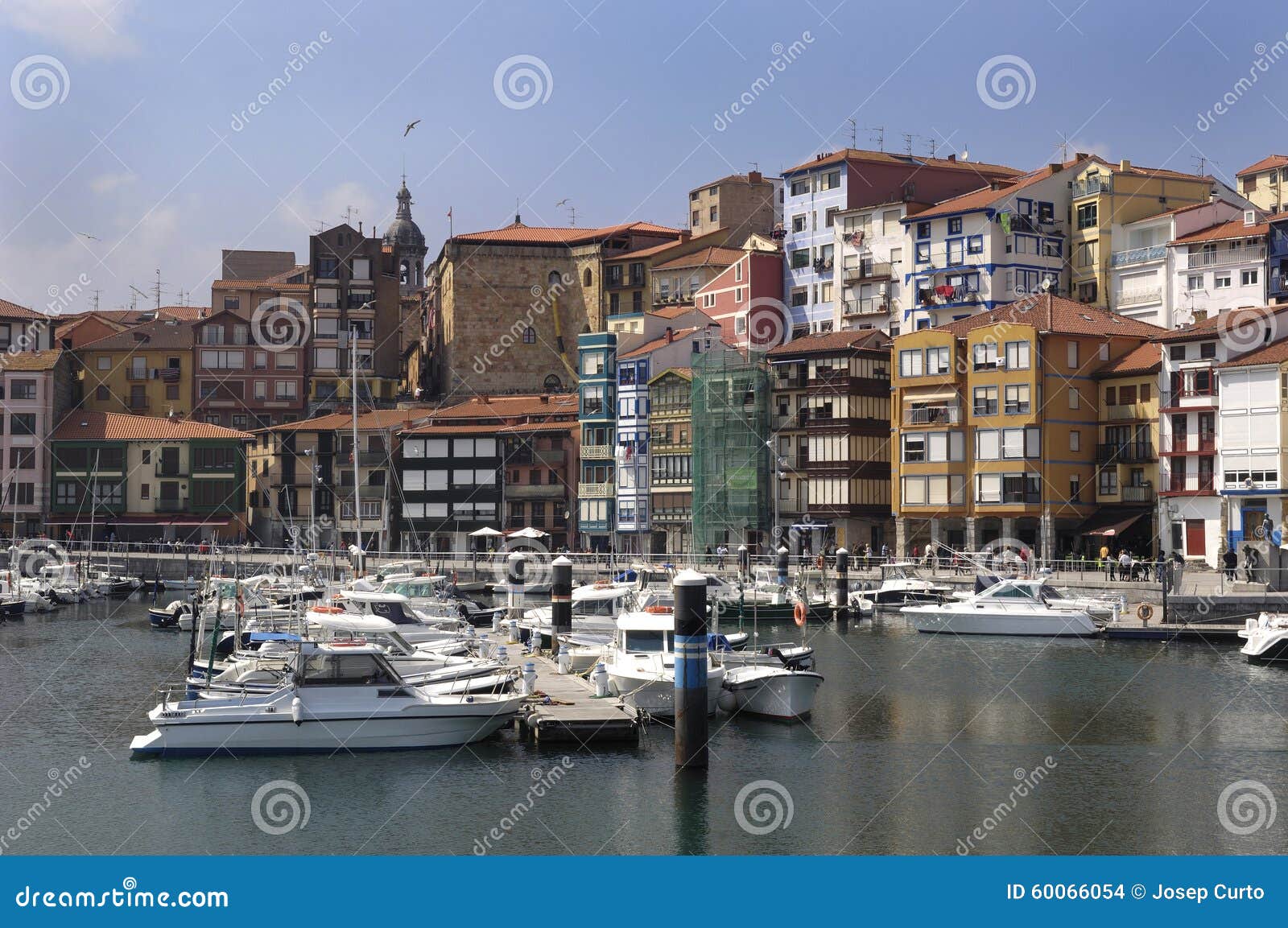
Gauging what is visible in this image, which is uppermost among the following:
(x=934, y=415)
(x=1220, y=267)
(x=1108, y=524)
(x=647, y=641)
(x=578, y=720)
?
(x=1220, y=267)

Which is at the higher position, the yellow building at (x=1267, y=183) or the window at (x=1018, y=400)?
the yellow building at (x=1267, y=183)

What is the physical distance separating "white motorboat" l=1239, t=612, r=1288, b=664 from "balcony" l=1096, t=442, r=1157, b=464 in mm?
30248

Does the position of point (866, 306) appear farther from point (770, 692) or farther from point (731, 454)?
point (770, 692)

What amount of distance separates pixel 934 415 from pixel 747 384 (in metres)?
13.9

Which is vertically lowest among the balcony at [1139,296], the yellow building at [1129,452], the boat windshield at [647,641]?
the boat windshield at [647,641]

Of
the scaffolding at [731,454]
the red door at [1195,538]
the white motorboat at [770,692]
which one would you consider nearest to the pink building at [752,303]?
the scaffolding at [731,454]

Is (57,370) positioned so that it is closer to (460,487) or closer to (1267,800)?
(460,487)

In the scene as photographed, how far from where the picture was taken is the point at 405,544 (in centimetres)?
11019

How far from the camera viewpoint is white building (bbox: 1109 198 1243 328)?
97.6 meters

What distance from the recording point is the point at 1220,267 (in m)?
94.6

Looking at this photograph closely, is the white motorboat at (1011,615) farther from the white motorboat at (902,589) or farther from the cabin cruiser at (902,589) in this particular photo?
the white motorboat at (902,589)

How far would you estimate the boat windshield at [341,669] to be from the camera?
3797cm

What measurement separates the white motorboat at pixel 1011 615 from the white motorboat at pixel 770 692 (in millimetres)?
25344

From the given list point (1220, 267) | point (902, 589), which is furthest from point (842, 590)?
point (1220, 267)
